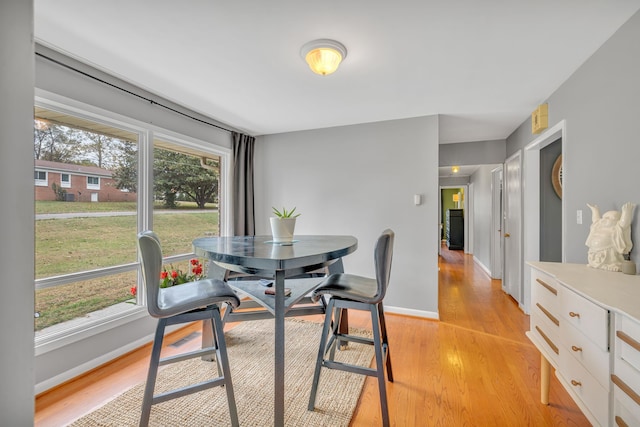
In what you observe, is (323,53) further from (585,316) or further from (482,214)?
(482,214)

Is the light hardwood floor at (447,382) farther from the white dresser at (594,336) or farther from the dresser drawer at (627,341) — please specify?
the dresser drawer at (627,341)

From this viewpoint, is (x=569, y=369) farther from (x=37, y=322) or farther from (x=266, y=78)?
(x=37, y=322)

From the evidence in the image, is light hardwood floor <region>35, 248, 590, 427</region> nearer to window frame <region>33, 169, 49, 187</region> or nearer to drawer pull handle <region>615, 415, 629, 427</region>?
drawer pull handle <region>615, 415, 629, 427</region>

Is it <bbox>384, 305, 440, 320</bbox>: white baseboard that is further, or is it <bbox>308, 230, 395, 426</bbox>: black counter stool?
<bbox>384, 305, 440, 320</bbox>: white baseboard

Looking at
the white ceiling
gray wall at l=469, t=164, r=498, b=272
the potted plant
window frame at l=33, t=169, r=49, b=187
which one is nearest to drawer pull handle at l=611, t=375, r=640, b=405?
the potted plant

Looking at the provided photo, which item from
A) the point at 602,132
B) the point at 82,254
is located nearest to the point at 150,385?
the point at 82,254

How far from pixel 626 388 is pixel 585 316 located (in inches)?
11.9

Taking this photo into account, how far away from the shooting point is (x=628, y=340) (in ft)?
3.27

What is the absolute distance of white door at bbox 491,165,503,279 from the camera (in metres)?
4.91

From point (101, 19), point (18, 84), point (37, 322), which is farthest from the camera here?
point (37, 322)

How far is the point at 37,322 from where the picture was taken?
204 cm

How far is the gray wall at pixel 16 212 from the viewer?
62cm

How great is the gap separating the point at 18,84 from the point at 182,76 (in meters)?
1.93

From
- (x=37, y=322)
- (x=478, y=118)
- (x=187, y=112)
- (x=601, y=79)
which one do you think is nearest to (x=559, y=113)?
(x=601, y=79)
